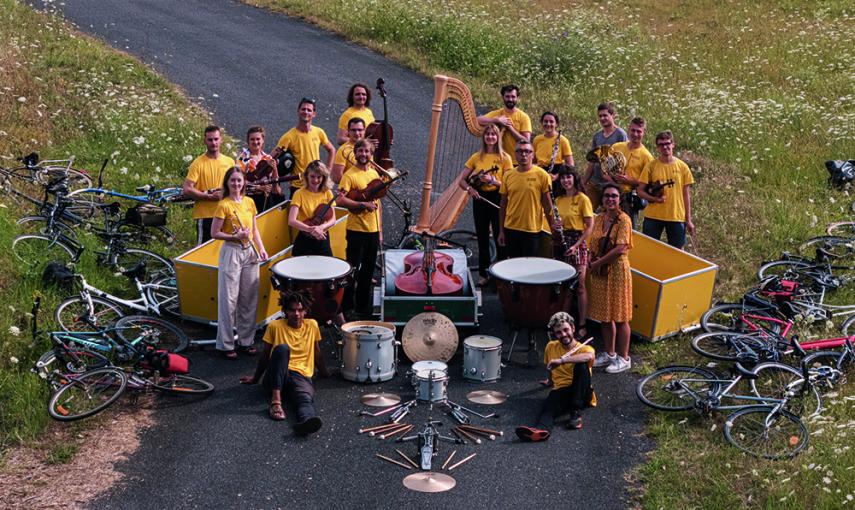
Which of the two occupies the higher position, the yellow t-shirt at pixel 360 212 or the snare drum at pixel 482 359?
the yellow t-shirt at pixel 360 212

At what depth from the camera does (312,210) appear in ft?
42.8

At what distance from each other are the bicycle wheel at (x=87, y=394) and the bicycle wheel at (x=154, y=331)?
659mm

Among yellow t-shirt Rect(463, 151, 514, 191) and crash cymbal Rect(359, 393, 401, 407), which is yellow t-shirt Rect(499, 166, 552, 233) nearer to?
yellow t-shirt Rect(463, 151, 514, 191)

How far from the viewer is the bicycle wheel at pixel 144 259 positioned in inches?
562

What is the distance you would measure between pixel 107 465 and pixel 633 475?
15.5 ft

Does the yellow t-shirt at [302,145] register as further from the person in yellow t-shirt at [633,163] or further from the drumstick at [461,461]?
the drumstick at [461,461]

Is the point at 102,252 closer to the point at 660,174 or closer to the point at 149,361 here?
the point at 149,361

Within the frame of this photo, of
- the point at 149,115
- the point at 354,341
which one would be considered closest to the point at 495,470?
the point at 354,341

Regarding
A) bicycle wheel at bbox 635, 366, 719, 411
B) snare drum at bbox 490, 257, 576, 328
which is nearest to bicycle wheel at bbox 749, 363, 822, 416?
bicycle wheel at bbox 635, 366, 719, 411

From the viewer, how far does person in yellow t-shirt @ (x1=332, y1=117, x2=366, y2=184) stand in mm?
13703

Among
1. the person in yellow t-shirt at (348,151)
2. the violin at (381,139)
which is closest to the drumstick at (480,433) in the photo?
the person in yellow t-shirt at (348,151)

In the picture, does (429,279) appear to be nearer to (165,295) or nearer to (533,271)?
(533,271)

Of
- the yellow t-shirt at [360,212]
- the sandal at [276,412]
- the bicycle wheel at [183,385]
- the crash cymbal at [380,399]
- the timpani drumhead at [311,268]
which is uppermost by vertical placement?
the yellow t-shirt at [360,212]

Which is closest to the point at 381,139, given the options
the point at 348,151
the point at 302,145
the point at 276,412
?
the point at 348,151
